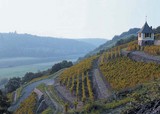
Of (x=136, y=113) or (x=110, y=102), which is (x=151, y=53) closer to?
(x=110, y=102)

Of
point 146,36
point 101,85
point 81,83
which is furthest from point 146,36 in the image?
point 101,85

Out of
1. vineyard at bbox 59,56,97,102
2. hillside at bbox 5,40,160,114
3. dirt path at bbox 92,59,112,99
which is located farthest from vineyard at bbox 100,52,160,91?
vineyard at bbox 59,56,97,102

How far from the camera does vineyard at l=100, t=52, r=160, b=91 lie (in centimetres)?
3513

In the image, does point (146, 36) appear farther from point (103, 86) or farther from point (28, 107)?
point (28, 107)

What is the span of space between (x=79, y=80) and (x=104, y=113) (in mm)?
16470

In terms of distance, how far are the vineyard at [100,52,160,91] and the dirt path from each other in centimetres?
56

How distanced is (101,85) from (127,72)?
11.0 feet

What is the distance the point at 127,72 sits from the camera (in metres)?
39.7

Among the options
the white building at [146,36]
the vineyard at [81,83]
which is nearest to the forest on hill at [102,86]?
the vineyard at [81,83]

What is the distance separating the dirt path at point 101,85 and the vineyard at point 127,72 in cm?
56

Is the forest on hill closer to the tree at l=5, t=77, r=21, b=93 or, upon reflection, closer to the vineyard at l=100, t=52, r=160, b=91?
the vineyard at l=100, t=52, r=160, b=91

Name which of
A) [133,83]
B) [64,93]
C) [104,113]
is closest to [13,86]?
[64,93]

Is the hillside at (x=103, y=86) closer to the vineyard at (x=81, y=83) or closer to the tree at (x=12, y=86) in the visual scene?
the vineyard at (x=81, y=83)

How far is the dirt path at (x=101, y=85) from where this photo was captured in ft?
116
